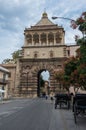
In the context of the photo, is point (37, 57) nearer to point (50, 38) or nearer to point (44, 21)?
point (50, 38)

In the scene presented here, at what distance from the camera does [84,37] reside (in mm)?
13633

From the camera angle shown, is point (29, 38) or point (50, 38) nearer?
point (29, 38)

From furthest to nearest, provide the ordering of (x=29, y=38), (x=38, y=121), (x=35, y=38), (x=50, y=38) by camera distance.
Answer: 1. (x=35, y=38)
2. (x=50, y=38)
3. (x=29, y=38)
4. (x=38, y=121)

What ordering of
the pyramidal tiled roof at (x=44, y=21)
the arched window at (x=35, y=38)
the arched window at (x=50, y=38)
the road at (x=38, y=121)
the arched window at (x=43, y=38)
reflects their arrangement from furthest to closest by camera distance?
the pyramidal tiled roof at (x=44, y=21)
the arched window at (x=35, y=38)
the arched window at (x=43, y=38)
the arched window at (x=50, y=38)
the road at (x=38, y=121)

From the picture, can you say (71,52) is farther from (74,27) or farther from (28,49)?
(74,27)

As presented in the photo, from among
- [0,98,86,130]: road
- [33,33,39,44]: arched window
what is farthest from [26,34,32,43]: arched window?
[0,98,86,130]: road

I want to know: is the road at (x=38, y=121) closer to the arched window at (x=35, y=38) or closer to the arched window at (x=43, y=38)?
the arched window at (x=43, y=38)

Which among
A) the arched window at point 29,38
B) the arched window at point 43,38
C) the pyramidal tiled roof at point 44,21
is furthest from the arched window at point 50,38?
the arched window at point 29,38

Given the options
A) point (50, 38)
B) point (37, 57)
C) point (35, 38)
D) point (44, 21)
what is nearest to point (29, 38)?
point (35, 38)

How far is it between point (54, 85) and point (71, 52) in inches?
468

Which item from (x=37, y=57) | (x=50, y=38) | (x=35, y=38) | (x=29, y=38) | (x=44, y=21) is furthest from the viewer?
(x=44, y=21)

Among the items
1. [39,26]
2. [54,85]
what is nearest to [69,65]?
[54,85]

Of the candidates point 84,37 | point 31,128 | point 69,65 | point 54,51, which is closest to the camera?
point 31,128

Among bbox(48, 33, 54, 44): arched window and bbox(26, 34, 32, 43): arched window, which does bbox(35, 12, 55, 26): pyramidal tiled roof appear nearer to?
bbox(48, 33, 54, 44): arched window
